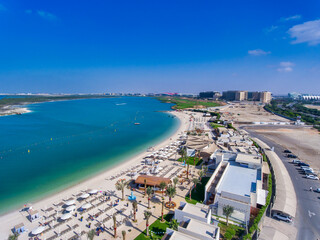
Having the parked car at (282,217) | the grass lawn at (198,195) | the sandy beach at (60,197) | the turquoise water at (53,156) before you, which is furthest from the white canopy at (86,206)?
the parked car at (282,217)

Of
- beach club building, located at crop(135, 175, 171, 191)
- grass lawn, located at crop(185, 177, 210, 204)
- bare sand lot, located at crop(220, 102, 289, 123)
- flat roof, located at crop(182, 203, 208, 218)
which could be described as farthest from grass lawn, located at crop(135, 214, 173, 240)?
bare sand lot, located at crop(220, 102, 289, 123)

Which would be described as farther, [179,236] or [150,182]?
[150,182]

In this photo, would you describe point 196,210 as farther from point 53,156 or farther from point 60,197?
point 53,156

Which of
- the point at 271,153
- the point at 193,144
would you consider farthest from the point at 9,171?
the point at 271,153

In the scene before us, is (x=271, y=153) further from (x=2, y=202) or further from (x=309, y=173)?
(x=2, y=202)

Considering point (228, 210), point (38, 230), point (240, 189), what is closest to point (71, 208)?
point (38, 230)

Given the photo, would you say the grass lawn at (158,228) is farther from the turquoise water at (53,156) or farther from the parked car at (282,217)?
the turquoise water at (53,156)

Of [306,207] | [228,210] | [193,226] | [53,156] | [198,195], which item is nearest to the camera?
[193,226]

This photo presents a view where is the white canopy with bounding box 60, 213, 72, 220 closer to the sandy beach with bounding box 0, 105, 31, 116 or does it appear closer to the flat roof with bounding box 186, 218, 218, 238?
the flat roof with bounding box 186, 218, 218, 238
